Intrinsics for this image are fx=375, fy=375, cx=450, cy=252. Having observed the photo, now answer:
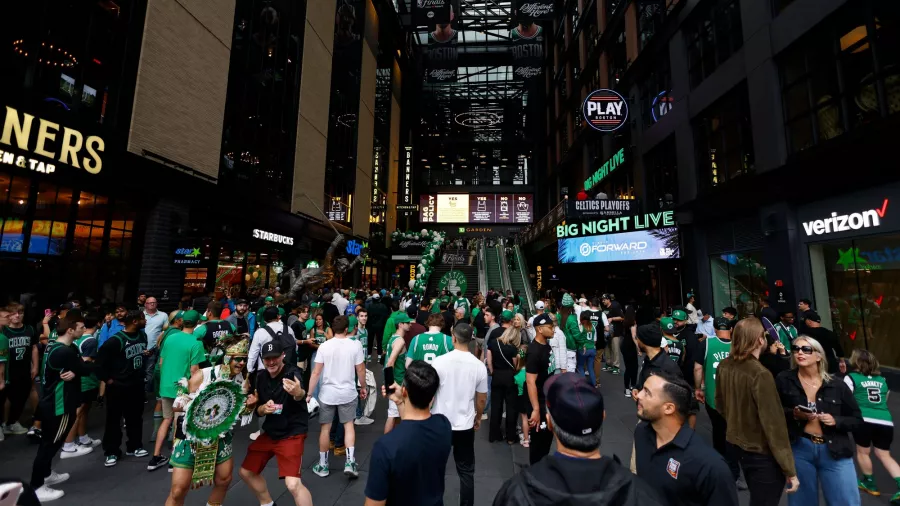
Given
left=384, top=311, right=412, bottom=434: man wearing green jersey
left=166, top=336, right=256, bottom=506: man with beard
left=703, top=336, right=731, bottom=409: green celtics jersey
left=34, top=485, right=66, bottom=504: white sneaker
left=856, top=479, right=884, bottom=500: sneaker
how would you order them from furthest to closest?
left=384, top=311, right=412, bottom=434: man wearing green jersey
left=703, top=336, right=731, bottom=409: green celtics jersey
left=856, top=479, right=884, bottom=500: sneaker
left=34, top=485, right=66, bottom=504: white sneaker
left=166, top=336, right=256, bottom=506: man with beard

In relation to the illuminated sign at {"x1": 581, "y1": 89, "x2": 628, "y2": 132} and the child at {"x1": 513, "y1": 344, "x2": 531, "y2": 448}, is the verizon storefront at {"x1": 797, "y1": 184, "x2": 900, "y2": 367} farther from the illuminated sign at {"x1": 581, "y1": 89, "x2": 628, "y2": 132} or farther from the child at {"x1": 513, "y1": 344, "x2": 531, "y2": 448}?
the child at {"x1": 513, "y1": 344, "x2": 531, "y2": 448}

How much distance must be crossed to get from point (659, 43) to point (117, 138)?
2174cm

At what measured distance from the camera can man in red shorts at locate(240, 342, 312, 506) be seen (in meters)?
3.49

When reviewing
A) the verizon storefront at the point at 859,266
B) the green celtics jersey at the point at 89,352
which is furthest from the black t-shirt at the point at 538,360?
the verizon storefront at the point at 859,266

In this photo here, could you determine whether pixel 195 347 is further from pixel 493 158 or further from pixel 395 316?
pixel 493 158

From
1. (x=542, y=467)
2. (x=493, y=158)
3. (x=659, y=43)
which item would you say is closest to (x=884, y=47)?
(x=659, y=43)

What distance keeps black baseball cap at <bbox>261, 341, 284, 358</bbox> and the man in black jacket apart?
2563 mm

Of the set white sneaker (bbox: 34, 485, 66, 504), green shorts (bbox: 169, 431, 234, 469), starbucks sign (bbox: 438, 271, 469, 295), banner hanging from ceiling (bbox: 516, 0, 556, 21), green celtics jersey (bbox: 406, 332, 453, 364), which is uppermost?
banner hanging from ceiling (bbox: 516, 0, 556, 21)

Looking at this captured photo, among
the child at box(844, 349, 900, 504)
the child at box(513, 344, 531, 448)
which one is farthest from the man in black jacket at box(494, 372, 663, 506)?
the child at box(844, 349, 900, 504)

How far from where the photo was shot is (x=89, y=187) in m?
10.9

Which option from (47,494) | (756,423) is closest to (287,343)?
(47,494)

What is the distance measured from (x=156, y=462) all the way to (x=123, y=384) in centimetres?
114

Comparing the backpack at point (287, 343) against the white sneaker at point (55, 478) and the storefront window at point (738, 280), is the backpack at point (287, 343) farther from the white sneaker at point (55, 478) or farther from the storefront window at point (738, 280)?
the storefront window at point (738, 280)

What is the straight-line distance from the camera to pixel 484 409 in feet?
15.1
